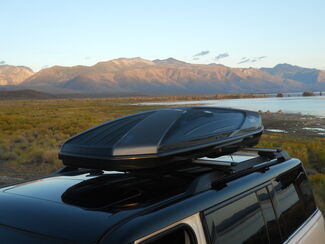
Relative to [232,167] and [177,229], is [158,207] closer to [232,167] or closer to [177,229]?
[177,229]

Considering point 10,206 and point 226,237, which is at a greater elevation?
point 10,206

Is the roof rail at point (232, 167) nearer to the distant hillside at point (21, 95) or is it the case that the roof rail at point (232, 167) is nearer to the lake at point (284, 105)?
the lake at point (284, 105)

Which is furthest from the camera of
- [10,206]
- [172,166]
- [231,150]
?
[231,150]

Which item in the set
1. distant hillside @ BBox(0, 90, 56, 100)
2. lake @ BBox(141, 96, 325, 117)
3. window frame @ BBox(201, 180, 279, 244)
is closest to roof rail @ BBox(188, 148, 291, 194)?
window frame @ BBox(201, 180, 279, 244)

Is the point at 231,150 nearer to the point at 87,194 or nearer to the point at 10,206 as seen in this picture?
the point at 87,194

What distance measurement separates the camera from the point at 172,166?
2211mm

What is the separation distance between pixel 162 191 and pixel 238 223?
46 cm

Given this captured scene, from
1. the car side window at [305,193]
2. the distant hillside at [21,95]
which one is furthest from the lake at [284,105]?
the distant hillside at [21,95]

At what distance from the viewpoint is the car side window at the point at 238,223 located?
1940mm

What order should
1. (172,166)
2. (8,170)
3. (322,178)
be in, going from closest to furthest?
(172,166)
(322,178)
(8,170)

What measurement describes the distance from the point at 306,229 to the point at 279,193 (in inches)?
19.0

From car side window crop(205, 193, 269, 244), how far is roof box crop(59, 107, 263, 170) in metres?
0.35

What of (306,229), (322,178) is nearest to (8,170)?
(322,178)

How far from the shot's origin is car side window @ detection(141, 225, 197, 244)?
1.64 meters
